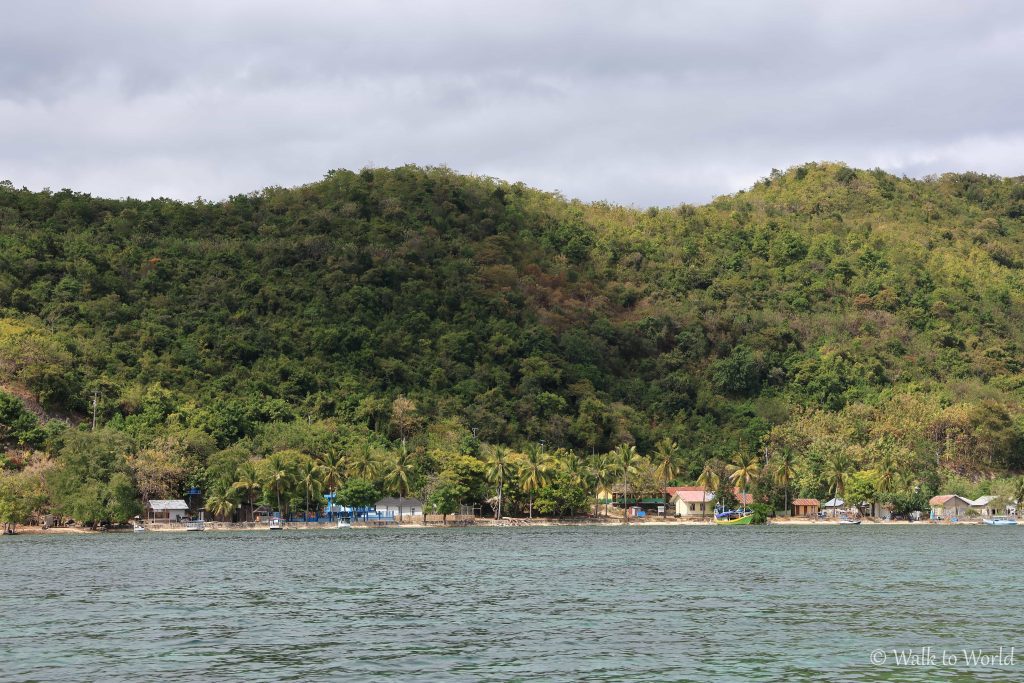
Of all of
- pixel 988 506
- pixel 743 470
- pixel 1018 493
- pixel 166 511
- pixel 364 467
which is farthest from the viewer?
pixel 743 470

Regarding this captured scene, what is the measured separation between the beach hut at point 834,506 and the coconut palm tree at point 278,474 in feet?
217

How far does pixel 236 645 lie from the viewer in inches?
1261

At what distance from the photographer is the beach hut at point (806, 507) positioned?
13574 centimetres

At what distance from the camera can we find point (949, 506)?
13012 centimetres

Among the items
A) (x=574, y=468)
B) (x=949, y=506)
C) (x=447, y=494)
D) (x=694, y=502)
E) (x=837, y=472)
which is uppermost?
(x=574, y=468)

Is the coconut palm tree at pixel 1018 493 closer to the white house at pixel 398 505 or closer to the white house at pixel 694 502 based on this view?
the white house at pixel 694 502

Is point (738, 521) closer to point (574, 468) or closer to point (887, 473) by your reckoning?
point (887, 473)

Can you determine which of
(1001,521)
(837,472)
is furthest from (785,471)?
(1001,521)

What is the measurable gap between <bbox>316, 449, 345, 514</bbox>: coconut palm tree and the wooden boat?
73.8 metres

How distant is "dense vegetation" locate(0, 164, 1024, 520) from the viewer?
117562 mm

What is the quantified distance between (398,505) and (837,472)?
174ft

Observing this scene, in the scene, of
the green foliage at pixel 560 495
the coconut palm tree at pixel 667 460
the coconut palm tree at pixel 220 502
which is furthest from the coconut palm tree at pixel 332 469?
the coconut palm tree at pixel 667 460

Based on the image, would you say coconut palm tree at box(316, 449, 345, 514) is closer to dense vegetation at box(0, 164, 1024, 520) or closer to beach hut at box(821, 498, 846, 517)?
dense vegetation at box(0, 164, 1024, 520)

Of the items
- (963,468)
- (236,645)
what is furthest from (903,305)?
(236,645)
